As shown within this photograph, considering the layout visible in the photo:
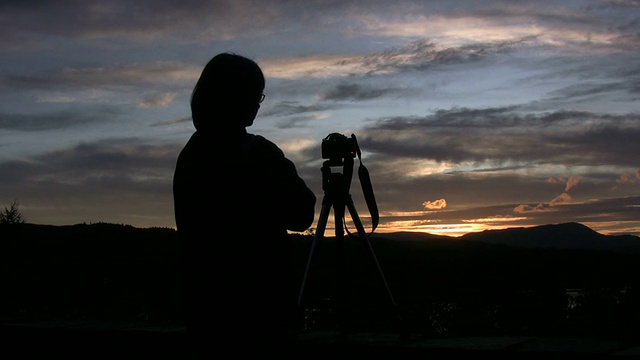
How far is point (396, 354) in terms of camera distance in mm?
3297

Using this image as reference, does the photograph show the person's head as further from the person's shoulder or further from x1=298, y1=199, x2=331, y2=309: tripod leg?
x1=298, y1=199, x2=331, y2=309: tripod leg

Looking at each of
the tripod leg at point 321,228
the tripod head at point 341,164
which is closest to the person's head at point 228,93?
the tripod head at point 341,164

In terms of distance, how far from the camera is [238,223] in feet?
7.38

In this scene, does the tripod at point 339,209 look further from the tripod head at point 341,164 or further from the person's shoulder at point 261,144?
the person's shoulder at point 261,144

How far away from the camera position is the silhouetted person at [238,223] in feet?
7.32

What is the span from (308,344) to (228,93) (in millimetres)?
1766

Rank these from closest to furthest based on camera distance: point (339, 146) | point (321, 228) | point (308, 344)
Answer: point (308, 344)
point (339, 146)
point (321, 228)

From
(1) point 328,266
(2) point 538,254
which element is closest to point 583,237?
(2) point 538,254

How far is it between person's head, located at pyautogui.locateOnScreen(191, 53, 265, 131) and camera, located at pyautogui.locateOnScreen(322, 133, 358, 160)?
2.02 m

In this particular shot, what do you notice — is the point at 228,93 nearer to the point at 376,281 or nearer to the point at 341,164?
the point at 341,164

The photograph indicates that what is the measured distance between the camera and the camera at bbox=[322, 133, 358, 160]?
441cm

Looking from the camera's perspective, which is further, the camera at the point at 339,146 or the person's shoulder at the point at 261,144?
the camera at the point at 339,146

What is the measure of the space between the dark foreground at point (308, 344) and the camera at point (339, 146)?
1.11m

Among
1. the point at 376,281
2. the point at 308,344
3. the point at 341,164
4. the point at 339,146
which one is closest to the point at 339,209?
the point at 341,164
